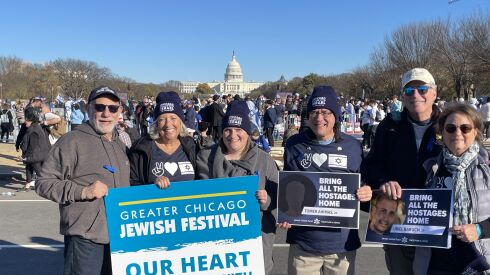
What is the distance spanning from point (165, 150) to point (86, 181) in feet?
2.25

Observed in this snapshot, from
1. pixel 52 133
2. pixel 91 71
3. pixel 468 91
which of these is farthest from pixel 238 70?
pixel 52 133

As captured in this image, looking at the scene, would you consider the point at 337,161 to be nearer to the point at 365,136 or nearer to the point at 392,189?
the point at 392,189

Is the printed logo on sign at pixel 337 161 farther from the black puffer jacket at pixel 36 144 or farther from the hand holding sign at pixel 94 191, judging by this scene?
the black puffer jacket at pixel 36 144

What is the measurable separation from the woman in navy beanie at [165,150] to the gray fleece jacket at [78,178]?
281 mm

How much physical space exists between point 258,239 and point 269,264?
0.92 ft

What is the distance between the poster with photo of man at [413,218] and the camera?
2.92 metres

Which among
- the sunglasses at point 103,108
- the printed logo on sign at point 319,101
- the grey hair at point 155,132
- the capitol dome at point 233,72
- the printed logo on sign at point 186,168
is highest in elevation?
the capitol dome at point 233,72

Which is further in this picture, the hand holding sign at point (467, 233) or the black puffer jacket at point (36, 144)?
the black puffer jacket at point (36, 144)

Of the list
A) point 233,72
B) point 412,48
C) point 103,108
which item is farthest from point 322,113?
point 233,72

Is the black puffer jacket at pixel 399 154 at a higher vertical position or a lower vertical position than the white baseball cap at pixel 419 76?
lower

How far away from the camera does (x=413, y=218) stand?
3.10 m

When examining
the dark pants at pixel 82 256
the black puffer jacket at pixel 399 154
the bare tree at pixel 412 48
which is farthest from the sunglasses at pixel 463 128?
the bare tree at pixel 412 48

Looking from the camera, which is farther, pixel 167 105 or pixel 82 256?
pixel 167 105

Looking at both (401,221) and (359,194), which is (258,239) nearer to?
(359,194)
